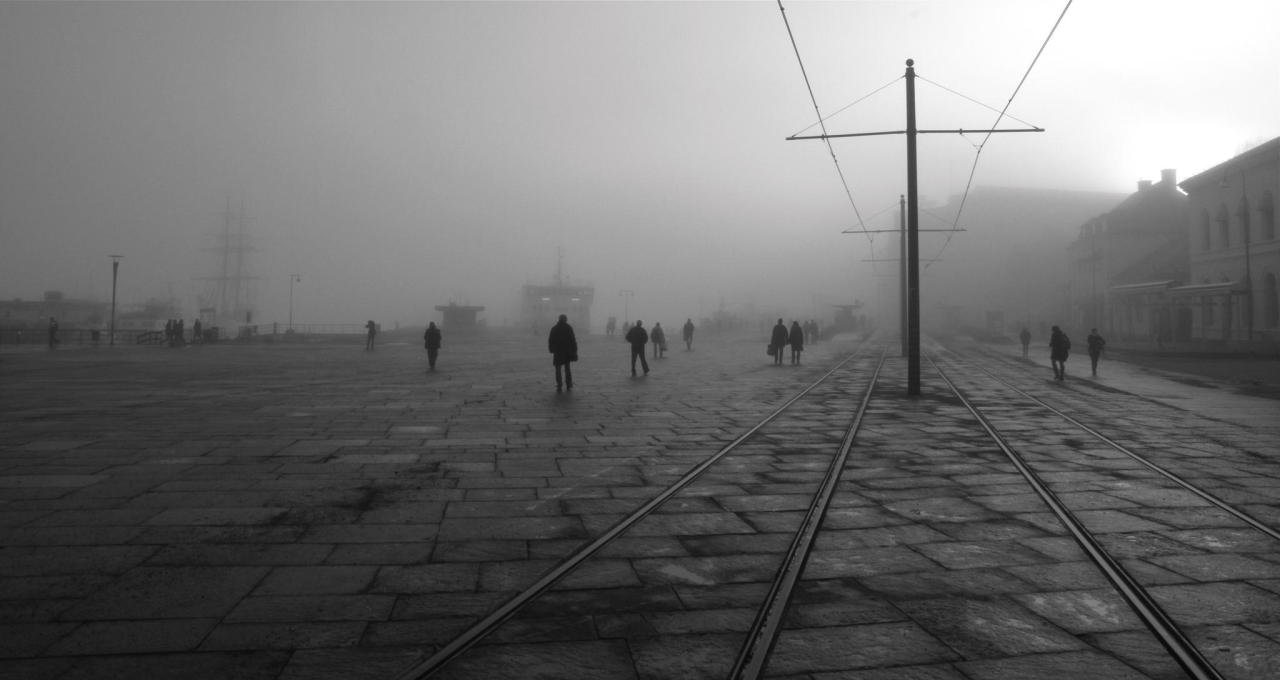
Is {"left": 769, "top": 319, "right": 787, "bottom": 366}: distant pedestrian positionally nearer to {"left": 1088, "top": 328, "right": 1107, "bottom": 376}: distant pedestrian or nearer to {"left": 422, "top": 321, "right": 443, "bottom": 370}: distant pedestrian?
{"left": 1088, "top": 328, "right": 1107, "bottom": 376}: distant pedestrian

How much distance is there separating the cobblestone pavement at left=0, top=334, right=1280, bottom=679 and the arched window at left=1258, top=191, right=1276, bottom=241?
1195 inches

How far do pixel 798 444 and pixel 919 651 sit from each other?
5.35 metres

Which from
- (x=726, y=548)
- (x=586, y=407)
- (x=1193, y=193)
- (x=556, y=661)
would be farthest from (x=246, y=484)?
(x=1193, y=193)

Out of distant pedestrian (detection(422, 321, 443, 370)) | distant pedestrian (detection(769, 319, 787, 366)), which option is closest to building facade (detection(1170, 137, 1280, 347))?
distant pedestrian (detection(769, 319, 787, 366))

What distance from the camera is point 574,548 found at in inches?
167

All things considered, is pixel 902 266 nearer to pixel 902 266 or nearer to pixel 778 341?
pixel 902 266

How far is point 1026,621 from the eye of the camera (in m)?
3.15

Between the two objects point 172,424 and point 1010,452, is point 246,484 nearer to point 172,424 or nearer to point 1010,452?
point 172,424

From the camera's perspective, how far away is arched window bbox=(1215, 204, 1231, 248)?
1432 inches

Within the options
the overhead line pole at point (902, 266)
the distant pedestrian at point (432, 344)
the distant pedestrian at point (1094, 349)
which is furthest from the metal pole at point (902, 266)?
the distant pedestrian at point (432, 344)

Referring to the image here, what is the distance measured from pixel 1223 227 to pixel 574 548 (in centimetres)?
4250

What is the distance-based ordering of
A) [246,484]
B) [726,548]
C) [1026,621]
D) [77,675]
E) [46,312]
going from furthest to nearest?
[46,312] < [246,484] < [726,548] < [1026,621] < [77,675]

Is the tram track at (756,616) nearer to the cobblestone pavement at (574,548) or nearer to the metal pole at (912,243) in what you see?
the cobblestone pavement at (574,548)

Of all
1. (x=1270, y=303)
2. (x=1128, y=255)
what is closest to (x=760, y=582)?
(x=1270, y=303)
